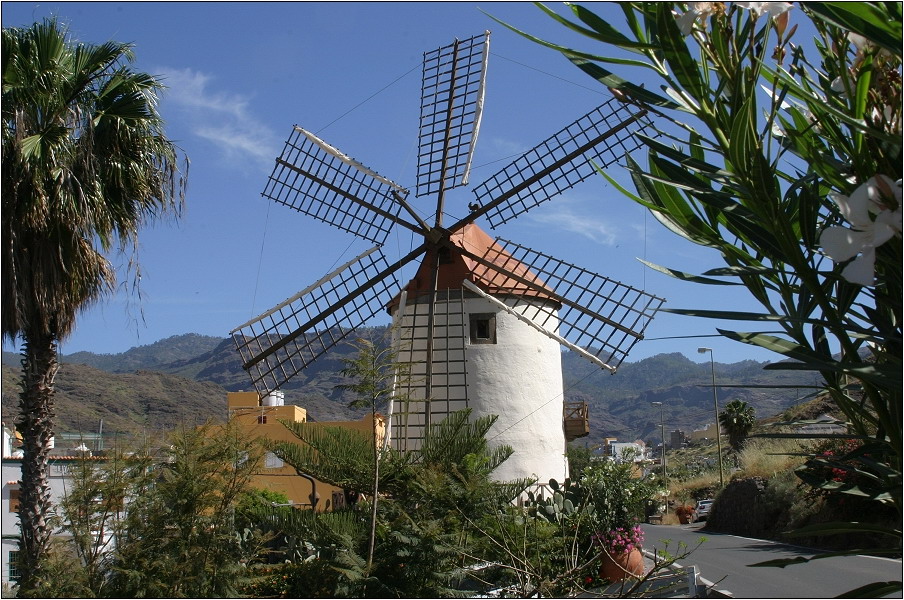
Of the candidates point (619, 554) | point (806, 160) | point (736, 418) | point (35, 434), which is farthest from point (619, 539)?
point (736, 418)

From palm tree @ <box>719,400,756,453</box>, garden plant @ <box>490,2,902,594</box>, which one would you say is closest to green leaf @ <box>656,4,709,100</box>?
garden plant @ <box>490,2,902,594</box>

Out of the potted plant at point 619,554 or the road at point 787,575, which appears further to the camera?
the road at point 787,575

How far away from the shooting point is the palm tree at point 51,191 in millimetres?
7820

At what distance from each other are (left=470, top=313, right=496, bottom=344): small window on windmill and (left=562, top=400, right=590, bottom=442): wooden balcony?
3.67m

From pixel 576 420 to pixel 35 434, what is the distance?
1051 centimetres

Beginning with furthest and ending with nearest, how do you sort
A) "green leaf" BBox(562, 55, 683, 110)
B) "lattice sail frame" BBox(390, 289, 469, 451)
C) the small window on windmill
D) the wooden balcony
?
the wooden balcony, the small window on windmill, "lattice sail frame" BBox(390, 289, 469, 451), "green leaf" BBox(562, 55, 683, 110)

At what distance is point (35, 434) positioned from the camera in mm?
7836

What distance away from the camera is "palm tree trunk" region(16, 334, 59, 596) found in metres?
7.44

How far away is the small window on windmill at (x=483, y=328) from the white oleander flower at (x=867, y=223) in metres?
11.8

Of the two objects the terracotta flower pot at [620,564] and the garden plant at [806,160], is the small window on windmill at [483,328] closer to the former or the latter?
the terracotta flower pot at [620,564]

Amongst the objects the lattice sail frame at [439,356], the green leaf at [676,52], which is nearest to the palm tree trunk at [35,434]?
the lattice sail frame at [439,356]

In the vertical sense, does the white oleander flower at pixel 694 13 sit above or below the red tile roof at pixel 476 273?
below

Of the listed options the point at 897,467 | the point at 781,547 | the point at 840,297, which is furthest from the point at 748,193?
the point at 781,547

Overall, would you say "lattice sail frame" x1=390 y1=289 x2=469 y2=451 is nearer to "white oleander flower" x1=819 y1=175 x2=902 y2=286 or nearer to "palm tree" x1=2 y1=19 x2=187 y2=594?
"palm tree" x1=2 y1=19 x2=187 y2=594
